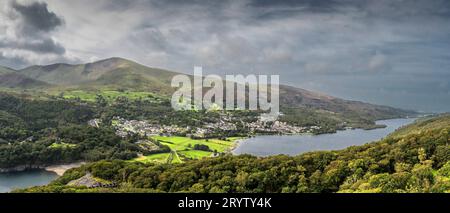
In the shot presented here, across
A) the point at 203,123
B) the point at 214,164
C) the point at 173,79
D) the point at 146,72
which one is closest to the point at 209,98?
the point at 203,123

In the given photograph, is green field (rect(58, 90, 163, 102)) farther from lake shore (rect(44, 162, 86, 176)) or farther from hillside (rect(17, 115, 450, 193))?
hillside (rect(17, 115, 450, 193))

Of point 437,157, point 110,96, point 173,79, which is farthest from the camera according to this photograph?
point 173,79

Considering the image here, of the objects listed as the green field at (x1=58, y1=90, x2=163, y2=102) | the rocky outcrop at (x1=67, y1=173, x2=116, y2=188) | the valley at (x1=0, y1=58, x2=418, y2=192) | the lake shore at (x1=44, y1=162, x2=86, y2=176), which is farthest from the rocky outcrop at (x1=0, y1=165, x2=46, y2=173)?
the green field at (x1=58, y1=90, x2=163, y2=102)

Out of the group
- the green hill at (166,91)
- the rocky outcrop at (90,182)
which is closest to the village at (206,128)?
the green hill at (166,91)
